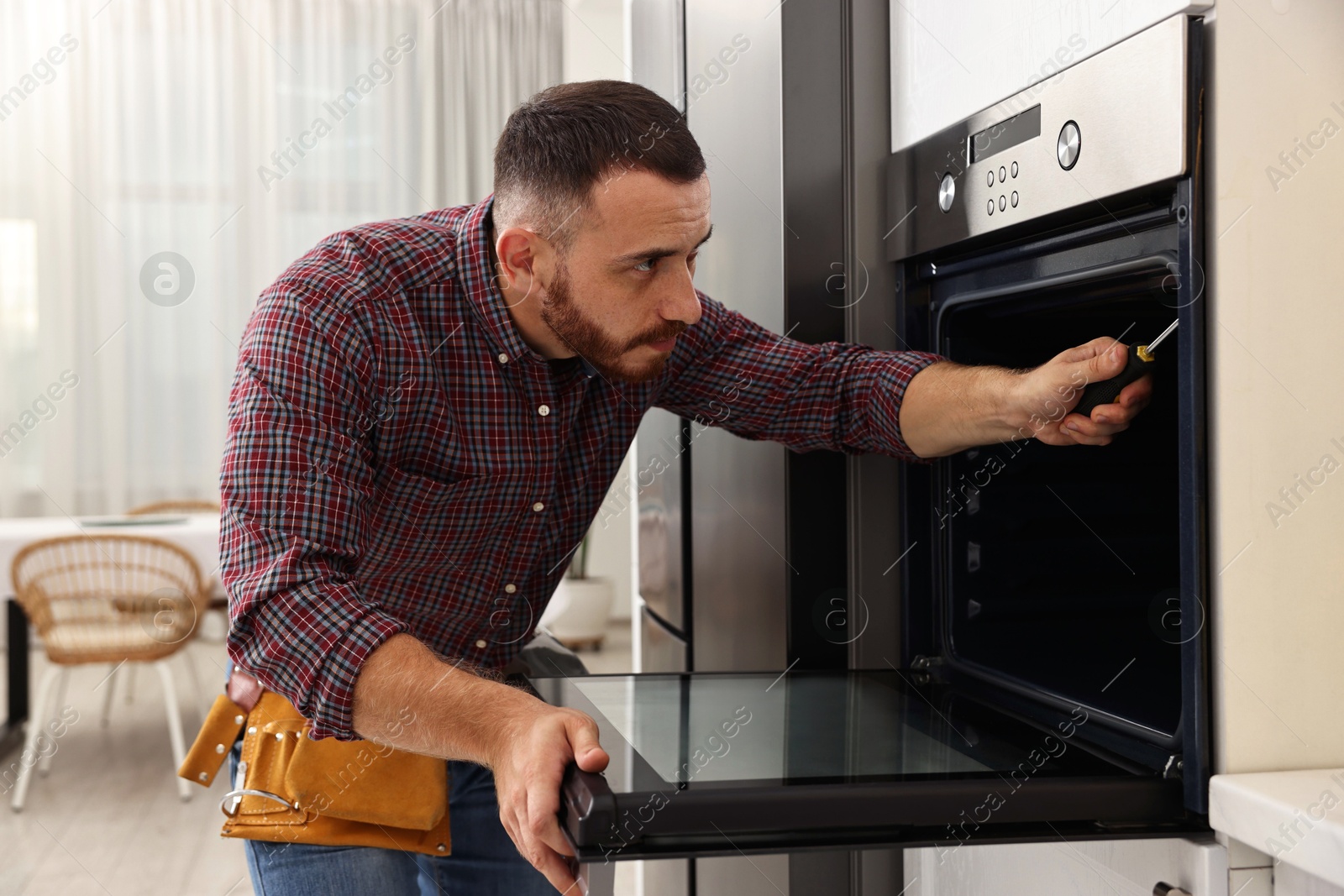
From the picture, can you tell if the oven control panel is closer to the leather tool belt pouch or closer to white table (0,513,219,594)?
the leather tool belt pouch

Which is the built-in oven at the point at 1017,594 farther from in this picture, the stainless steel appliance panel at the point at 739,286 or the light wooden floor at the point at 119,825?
the light wooden floor at the point at 119,825

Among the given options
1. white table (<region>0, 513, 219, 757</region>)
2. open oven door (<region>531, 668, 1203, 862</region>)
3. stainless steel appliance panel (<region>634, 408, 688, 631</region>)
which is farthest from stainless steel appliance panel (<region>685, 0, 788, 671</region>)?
white table (<region>0, 513, 219, 757</region>)

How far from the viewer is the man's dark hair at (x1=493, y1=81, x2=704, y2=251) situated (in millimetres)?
1092

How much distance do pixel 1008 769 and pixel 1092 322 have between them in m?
0.50

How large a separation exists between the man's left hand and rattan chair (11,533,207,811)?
2677 mm

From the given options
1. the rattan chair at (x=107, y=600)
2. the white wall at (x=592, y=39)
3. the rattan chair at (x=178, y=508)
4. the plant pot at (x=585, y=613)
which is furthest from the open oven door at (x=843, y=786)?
the white wall at (x=592, y=39)

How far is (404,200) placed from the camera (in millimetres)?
5234

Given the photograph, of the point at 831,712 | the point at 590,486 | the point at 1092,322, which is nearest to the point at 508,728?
the point at 831,712

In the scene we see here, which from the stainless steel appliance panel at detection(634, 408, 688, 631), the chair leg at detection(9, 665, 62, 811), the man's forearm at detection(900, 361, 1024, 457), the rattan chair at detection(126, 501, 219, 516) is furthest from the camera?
the rattan chair at detection(126, 501, 219, 516)

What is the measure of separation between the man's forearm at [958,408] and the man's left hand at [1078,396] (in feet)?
0.08

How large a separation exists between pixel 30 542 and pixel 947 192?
2.86 metres

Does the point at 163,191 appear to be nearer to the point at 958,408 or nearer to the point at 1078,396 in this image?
the point at 958,408

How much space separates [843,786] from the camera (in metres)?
0.76

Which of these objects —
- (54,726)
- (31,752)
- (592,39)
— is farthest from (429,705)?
(592,39)
